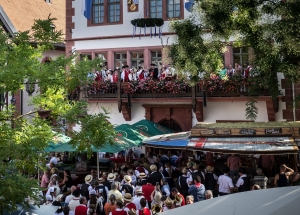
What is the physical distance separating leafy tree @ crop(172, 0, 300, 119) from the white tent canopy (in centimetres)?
958

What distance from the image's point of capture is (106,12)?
2655cm

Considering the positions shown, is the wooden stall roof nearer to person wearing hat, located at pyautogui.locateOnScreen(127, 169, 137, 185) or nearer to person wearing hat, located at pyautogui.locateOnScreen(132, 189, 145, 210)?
person wearing hat, located at pyautogui.locateOnScreen(127, 169, 137, 185)

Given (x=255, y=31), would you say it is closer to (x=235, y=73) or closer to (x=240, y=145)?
(x=240, y=145)

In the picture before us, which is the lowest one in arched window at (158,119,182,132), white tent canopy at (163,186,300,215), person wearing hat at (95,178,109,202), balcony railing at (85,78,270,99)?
person wearing hat at (95,178,109,202)

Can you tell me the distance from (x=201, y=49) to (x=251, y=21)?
5.64 ft

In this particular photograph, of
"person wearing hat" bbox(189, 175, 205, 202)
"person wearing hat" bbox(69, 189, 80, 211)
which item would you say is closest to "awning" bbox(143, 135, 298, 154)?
"person wearing hat" bbox(189, 175, 205, 202)

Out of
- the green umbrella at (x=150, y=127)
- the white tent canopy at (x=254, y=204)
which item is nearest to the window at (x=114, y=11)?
the green umbrella at (x=150, y=127)

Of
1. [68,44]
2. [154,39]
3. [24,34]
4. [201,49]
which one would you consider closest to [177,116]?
[154,39]

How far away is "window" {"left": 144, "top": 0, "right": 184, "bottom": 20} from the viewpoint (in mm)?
25312

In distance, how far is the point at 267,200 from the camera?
521 cm

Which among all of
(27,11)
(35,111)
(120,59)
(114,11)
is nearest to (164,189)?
(35,111)

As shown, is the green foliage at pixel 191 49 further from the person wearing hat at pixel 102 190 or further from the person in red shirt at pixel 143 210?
the person in red shirt at pixel 143 210

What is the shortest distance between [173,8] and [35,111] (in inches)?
646

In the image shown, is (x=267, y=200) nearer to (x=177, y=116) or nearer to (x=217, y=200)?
(x=217, y=200)
